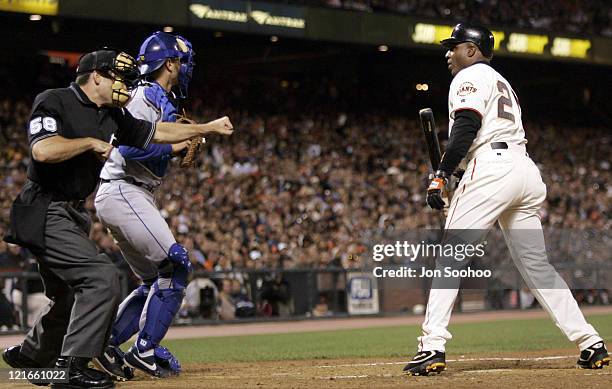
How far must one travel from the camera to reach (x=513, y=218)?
6.85 meters

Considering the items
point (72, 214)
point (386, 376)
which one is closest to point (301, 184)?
point (386, 376)

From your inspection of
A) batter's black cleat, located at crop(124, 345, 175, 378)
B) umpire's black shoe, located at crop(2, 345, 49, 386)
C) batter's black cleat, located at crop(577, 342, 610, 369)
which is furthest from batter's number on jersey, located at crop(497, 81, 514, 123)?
umpire's black shoe, located at crop(2, 345, 49, 386)

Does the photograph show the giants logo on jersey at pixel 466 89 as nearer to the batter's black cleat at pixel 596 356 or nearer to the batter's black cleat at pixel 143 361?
the batter's black cleat at pixel 596 356

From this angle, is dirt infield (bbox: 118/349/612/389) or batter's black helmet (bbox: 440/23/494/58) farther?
batter's black helmet (bbox: 440/23/494/58)

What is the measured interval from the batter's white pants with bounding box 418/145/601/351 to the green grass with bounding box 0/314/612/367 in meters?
2.60

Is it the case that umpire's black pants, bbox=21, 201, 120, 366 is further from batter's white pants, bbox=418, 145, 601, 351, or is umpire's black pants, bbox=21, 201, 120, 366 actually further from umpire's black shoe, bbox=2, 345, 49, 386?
batter's white pants, bbox=418, 145, 601, 351

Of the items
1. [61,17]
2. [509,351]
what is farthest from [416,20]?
[509,351]

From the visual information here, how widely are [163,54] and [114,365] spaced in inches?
87.2

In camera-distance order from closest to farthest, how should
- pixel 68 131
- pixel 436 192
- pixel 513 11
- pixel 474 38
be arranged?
pixel 68 131, pixel 436 192, pixel 474 38, pixel 513 11

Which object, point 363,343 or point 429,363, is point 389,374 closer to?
point 429,363

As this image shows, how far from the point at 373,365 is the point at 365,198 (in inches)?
511

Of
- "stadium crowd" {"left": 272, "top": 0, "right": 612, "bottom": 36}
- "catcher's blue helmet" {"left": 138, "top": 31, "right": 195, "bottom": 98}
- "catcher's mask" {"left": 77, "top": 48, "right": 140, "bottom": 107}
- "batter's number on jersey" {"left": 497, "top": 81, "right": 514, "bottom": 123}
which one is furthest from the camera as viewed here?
"stadium crowd" {"left": 272, "top": 0, "right": 612, "bottom": 36}

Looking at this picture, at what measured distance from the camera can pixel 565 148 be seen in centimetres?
2605

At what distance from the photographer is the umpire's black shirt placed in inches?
217
